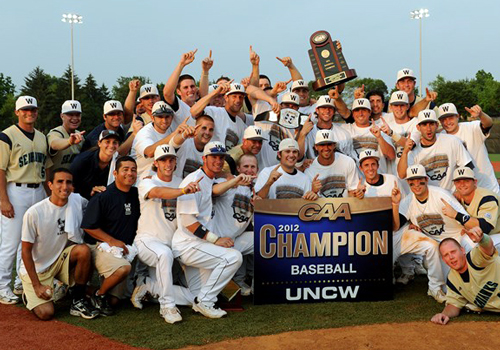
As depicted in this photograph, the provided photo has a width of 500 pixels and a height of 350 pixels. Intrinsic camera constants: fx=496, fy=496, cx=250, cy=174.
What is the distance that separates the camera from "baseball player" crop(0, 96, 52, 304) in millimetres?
6871

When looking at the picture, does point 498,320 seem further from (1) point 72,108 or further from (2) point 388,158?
(1) point 72,108

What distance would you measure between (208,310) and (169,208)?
4.72 ft

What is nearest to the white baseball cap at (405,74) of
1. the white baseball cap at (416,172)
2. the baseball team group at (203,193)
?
the baseball team group at (203,193)

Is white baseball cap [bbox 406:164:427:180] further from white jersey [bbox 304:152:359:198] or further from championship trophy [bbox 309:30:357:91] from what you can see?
championship trophy [bbox 309:30:357:91]

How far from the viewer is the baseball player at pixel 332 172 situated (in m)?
7.35

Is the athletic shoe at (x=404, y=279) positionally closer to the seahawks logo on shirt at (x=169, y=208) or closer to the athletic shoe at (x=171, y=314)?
the athletic shoe at (x=171, y=314)

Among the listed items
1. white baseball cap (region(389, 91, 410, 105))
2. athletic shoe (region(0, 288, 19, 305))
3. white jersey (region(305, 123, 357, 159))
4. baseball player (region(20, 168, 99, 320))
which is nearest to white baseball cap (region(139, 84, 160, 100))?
baseball player (region(20, 168, 99, 320))

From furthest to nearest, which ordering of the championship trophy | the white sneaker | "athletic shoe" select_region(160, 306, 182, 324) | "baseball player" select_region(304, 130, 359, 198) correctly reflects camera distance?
the championship trophy < "baseball player" select_region(304, 130, 359, 198) < the white sneaker < "athletic shoe" select_region(160, 306, 182, 324)

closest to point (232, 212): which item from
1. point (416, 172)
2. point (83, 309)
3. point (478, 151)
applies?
point (83, 309)

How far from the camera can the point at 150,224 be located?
21.5ft

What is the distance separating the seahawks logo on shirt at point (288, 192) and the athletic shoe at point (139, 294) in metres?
2.20

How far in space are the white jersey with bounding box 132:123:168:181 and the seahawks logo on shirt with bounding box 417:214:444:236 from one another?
3.88 meters

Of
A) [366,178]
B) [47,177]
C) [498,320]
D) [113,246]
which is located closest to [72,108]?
[47,177]

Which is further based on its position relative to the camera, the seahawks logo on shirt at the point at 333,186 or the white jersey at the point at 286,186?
the seahawks logo on shirt at the point at 333,186
